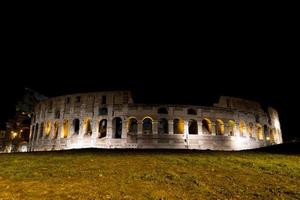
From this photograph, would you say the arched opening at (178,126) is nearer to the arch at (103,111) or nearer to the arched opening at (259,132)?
the arch at (103,111)

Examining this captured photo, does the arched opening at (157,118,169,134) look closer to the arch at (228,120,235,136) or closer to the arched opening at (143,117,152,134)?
the arched opening at (143,117,152,134)

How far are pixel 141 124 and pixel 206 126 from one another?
10.4m

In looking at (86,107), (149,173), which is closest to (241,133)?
(86,107)

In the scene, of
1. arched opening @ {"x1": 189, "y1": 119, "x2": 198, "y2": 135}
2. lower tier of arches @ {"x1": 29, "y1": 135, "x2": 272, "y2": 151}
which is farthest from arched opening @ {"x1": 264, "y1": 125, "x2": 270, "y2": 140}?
arched opening @ {"x1": 189, "y1": 119, "x2": 198, "y2": 135}

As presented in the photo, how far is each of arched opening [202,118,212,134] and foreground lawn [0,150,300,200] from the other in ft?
74.3

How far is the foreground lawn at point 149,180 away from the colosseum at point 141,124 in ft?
67.6

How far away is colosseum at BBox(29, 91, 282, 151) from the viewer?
3509 centimetres

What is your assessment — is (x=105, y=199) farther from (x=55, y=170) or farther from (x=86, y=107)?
(x=86, y=107)

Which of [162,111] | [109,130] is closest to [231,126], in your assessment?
[162,111]

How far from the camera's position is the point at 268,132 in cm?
4412

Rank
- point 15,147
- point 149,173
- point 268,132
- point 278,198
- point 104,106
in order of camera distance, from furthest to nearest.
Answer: point 15,147, point 268,132, point 104,106, point 149,173, point 278,198

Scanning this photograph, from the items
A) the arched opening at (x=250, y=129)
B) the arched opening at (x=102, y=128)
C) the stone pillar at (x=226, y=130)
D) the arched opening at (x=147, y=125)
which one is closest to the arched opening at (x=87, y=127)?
the arched opening at (x=102, y=128)

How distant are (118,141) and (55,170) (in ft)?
75.1

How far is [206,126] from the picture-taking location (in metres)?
39.1
